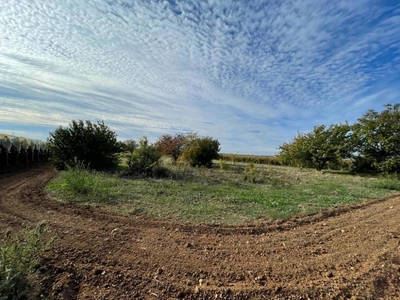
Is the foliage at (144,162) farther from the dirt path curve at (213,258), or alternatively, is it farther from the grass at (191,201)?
the dirt path curve at (213,258)

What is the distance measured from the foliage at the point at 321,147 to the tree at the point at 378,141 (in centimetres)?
73

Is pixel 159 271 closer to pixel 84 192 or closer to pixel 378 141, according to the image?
pixel 84 192

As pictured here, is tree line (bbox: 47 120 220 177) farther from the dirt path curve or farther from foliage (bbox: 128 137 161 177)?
the dirt path curve

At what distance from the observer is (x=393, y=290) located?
8.30 ft

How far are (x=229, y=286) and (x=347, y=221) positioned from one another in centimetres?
360

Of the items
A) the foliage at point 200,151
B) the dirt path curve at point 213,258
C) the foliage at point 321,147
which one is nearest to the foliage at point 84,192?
the dirt path curve at point 213,258

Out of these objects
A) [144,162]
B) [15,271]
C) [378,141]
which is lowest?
[15,271]

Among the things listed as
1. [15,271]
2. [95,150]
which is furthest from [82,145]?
[15,271]

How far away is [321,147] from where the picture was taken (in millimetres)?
16281

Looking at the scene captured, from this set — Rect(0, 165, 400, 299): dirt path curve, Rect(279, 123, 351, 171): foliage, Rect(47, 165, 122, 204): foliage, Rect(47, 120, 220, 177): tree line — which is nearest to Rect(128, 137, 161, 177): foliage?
Rect(47, 120, 220, 177): tree line

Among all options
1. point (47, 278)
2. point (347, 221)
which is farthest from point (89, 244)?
point (347, 221)

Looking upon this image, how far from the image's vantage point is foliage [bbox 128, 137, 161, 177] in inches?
423

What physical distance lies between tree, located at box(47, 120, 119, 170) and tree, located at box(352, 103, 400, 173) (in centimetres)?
1553

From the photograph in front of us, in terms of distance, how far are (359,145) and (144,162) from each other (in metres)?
13.9
